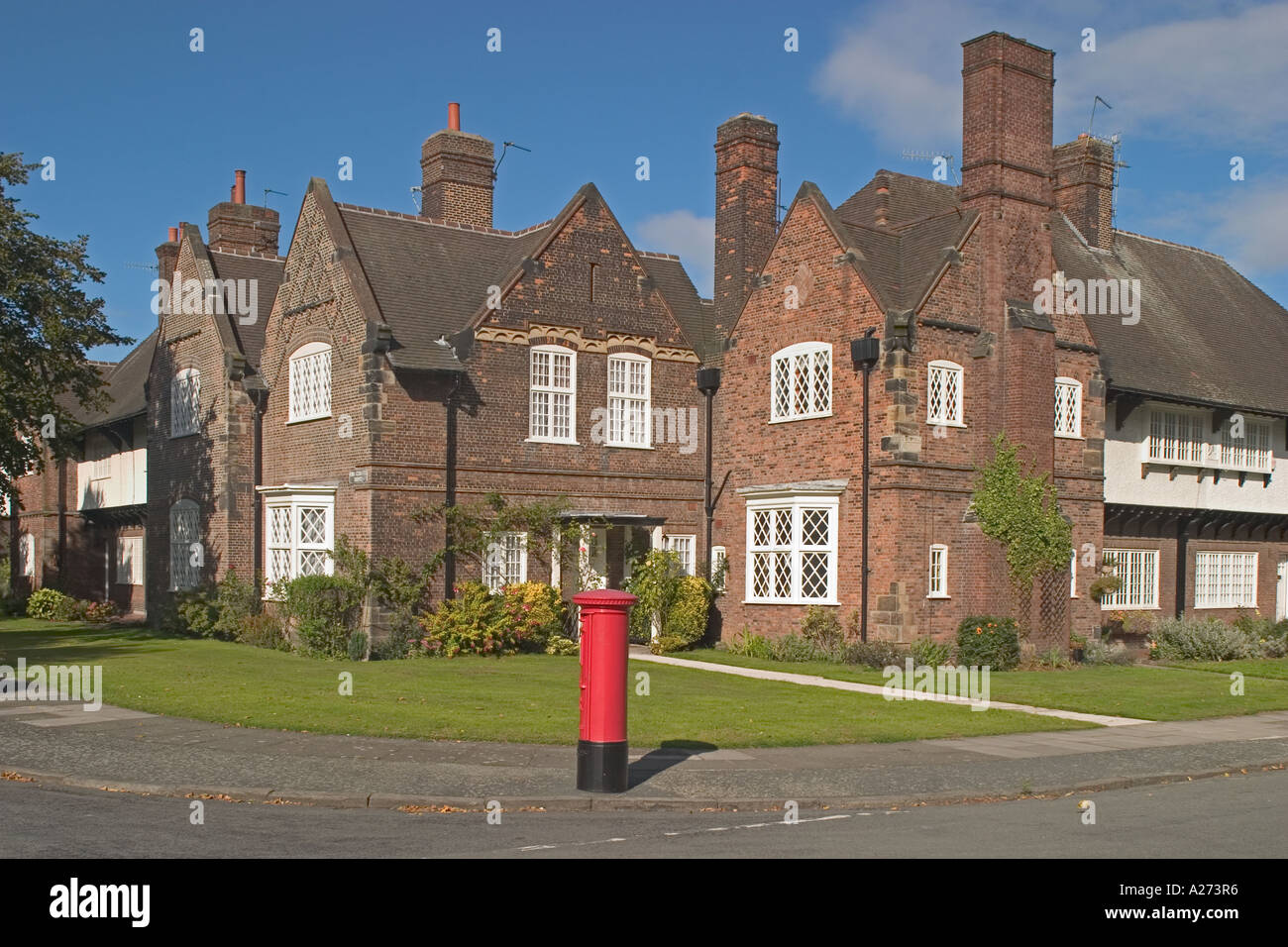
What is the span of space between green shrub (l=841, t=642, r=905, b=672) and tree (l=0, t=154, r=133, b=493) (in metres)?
16.9

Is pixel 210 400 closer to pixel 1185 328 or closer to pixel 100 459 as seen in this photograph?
pixel 100 459

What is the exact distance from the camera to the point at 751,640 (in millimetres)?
26609

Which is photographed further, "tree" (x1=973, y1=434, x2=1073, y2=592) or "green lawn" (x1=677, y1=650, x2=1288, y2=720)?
"tree" (x1=973, y1=434, x2=1073, y2=592)

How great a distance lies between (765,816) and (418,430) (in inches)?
644

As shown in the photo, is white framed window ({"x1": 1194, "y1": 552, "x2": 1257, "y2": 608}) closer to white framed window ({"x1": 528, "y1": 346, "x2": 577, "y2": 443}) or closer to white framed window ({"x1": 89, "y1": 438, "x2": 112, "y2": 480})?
white framed window ({"x1": 528, "y1": 346, "x2": 577, "y2": 443})

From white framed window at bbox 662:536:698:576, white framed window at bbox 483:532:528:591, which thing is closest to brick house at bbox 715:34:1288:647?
white framed window at bbox 662:536:698:576

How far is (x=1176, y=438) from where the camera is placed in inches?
1222

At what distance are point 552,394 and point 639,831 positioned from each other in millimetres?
18297

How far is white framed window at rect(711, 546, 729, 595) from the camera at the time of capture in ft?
93.4

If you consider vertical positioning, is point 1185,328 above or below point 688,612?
above

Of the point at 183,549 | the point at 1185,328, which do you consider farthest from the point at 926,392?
the point at 183,549

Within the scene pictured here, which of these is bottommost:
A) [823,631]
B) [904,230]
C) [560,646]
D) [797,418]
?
[560,646]

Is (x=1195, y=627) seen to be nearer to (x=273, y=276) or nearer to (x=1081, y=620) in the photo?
(x=1081, y=620)
